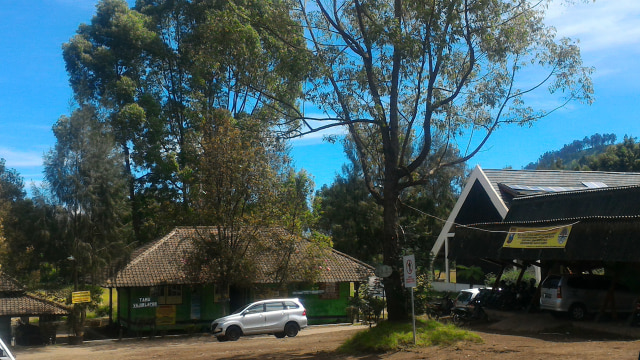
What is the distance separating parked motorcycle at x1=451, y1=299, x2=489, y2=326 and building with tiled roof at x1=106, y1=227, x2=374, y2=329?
20.8ft

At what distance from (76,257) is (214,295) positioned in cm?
704

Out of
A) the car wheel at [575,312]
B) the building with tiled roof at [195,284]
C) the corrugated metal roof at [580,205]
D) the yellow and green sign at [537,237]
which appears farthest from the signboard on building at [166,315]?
the car wheel at [575,312]

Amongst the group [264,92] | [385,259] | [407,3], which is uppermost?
[407,3]

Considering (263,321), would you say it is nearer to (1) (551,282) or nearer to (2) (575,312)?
(1) (551,282)

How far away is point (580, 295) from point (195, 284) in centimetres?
1759

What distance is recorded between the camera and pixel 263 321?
2538 cm

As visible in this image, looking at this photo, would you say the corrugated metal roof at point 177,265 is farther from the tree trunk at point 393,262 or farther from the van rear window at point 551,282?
the tree trunk at point 393,262

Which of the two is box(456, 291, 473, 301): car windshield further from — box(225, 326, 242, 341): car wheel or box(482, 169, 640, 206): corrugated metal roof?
box(225, 326, 242, 341): car wheel

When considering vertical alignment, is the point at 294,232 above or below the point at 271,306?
above

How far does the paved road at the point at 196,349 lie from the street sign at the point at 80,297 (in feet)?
6.59

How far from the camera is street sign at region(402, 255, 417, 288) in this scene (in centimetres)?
1490

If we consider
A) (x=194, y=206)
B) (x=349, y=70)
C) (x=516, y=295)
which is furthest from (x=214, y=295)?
(x=349, y=70)

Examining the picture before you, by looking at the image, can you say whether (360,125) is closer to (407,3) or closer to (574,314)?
(407,3)

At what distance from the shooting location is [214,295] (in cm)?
3114
